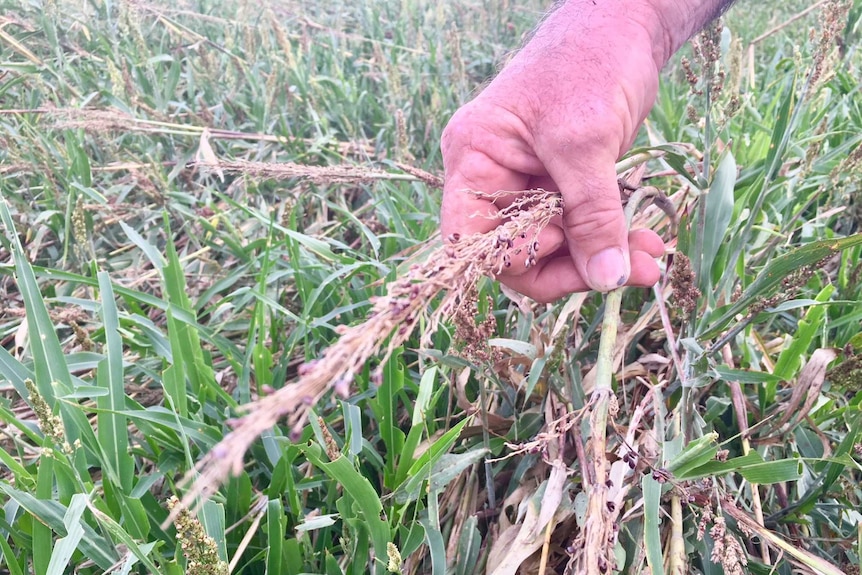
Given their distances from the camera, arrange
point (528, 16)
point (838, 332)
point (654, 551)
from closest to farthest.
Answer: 1. point (654, 551)
2. point (838, 332)
3. point (528, 16)

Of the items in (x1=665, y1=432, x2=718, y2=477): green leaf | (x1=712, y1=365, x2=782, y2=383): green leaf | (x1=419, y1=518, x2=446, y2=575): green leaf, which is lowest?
(x1=419, y1=518, x2=446, y2=575): green leaf

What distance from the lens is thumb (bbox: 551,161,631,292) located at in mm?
1053

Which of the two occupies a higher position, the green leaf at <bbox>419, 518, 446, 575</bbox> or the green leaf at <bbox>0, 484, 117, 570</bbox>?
the green leaf at <bbox>0, 484, 117, 570</bbox>

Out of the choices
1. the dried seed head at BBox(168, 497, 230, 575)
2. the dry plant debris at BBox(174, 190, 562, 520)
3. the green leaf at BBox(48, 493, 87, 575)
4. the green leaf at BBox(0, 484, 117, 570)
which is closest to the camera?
the dry plant debris at BBox(174, 190, 562, 520)

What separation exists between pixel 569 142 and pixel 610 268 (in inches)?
10.4

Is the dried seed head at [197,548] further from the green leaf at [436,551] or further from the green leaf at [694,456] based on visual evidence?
the green leaf at [694,456]

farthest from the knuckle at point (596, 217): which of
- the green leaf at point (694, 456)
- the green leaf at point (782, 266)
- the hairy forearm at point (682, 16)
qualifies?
the hairy forearm at point (682, 16)

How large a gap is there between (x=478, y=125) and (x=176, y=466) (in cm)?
100

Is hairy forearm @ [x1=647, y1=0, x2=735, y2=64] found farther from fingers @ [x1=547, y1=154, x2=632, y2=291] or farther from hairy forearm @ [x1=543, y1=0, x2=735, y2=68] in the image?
fingers @ [x1=547, y1=154, x2=632, y2=291]

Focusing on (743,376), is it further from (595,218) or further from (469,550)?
(469,550)

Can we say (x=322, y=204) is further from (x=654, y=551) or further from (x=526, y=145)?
(x=654, y=551)

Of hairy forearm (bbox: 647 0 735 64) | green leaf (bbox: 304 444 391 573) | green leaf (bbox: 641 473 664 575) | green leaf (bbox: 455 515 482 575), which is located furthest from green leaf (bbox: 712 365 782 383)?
hairy forearm (bbox: 647 0 735 64)

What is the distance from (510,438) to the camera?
1276mm

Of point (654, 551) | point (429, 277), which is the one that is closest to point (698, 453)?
point (654, 551)
